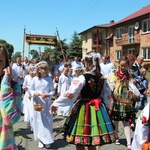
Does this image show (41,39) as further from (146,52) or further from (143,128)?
(143,128)

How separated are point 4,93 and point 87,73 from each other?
6.87 ft

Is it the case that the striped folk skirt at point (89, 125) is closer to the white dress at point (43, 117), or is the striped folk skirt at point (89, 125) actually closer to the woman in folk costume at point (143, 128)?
the woman in folk costume at point (143, 128)

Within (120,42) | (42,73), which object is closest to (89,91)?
(42,73)

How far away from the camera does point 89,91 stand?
4.22 m

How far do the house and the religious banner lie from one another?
5.10 meters

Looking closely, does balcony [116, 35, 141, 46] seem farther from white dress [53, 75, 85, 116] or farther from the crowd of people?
white dress [53, 75, 85, 116]

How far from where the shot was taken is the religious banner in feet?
66.6

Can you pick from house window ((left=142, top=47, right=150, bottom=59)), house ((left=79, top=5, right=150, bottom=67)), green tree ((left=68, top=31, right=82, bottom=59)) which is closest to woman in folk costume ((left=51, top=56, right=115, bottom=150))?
house ((left=79, top=5, right=150, bottom=67))

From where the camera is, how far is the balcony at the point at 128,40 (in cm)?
3219

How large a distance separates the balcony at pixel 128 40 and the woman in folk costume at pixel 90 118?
28.7m

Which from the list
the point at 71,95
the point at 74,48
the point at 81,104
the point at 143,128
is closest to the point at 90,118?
the point at 81,104

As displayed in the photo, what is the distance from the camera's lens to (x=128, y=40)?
34750mm

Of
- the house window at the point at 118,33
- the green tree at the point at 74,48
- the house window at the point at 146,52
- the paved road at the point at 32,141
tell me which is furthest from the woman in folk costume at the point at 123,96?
the green tree at the point at 74,48

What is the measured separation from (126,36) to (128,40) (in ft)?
2.53
